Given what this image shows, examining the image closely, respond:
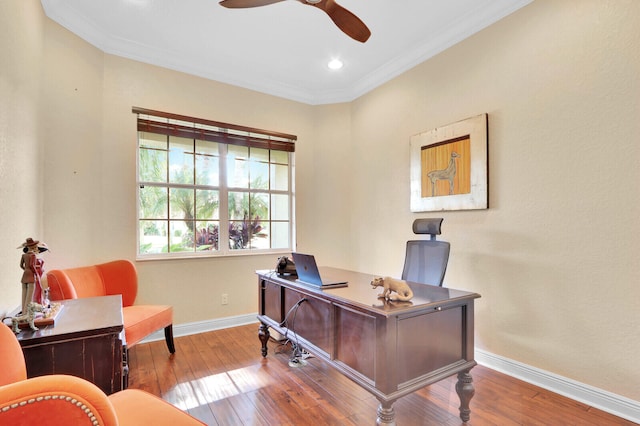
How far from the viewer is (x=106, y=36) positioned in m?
2.92

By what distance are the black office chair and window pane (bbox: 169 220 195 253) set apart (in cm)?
239

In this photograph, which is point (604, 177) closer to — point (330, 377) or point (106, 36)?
point (330, 377)

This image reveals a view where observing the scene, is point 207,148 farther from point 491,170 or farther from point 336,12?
point 491,170

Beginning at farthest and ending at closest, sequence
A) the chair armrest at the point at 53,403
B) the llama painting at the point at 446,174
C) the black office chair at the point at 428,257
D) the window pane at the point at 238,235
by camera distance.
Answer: the window pane at the point at 238,235 < the llama painting at the point at 446,174 < the black office chair at the point at 428,257 < the chair armrest at the point at 53,403

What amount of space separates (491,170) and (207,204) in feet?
9.71

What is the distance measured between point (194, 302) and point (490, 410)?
2.87m

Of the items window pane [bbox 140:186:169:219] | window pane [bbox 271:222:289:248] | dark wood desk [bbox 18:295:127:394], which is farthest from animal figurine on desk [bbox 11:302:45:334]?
window pane [bbox 271:222:289:248]

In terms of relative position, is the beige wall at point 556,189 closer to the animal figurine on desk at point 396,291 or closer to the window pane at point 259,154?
the animal figurine on desk at point 396,291

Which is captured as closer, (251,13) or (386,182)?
(251,13)

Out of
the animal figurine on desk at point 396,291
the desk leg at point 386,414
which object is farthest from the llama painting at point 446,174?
the desk leg at point 386,414

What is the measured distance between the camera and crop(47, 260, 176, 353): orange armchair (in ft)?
6.97

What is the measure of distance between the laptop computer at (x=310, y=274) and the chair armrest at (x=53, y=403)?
128 cm

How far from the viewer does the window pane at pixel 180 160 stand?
3.40 m

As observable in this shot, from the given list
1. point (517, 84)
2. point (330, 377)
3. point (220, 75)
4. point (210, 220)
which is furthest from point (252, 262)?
point (517, 84)
